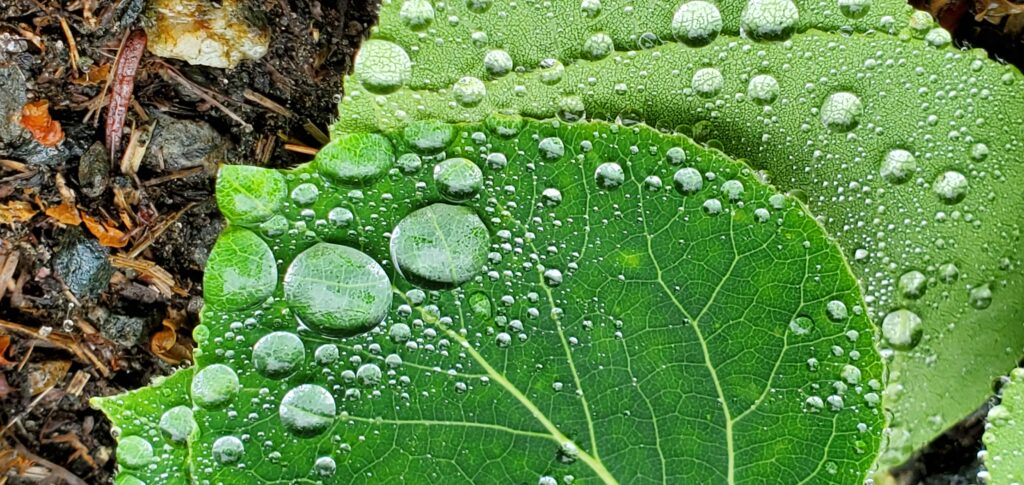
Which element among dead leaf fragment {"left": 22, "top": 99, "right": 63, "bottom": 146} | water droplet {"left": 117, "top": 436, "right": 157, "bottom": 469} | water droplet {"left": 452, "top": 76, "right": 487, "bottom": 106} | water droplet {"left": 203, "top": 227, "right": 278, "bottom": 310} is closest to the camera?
water droplet {"left": 203, "top": 227, "right": 278, "bottom": 310}

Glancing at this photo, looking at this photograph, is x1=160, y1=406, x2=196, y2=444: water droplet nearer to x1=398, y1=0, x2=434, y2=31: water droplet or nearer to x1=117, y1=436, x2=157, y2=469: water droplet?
x1=117, y1=436, x2=157, y2=469: water droplet

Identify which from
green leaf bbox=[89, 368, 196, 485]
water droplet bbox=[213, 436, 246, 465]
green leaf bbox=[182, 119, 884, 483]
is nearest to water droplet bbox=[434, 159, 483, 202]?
green leaf bbox=[182, 119, 884, 483]

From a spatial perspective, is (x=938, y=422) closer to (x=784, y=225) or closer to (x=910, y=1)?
(x=784, y=225)

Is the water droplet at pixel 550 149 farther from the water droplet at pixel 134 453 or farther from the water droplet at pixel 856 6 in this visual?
the water droplet at pixel 134 453

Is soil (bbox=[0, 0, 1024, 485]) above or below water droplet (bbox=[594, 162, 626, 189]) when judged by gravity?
below

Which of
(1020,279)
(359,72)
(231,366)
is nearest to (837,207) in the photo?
(1020,279)

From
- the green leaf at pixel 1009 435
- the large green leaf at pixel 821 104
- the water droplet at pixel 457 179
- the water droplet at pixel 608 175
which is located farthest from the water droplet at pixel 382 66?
the green leaf at pixel 1009 435
